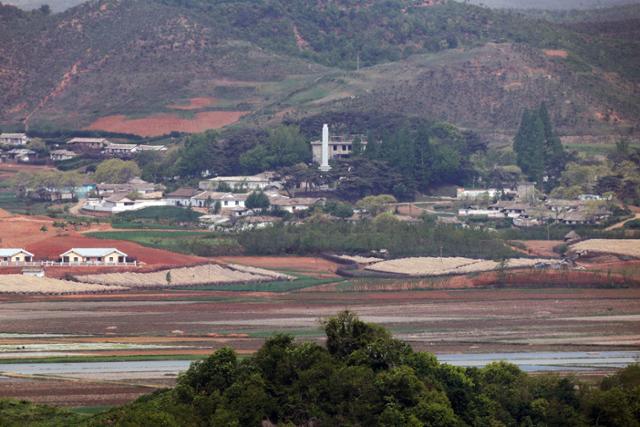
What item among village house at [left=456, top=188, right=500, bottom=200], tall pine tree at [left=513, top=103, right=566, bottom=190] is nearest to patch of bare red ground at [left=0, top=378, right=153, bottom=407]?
village house at [left=456, top=188, right=500, bottom=200]

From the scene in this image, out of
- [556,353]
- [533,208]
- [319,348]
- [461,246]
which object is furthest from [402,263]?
[319,348]

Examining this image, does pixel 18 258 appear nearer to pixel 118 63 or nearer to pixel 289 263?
pixel 289 263

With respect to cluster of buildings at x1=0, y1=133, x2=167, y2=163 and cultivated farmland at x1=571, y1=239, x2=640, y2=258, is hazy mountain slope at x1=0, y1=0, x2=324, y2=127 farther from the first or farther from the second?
cultivated farmland at x1=571, y1=239, x2=640, y2=258

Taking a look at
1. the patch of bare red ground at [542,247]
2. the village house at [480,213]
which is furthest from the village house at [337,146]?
the patch of bare red ground at [542,247]

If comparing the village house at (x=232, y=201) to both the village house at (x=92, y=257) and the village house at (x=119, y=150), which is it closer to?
the village house at (x=92, y=257)

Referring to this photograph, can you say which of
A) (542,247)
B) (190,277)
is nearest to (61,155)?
(542,247)

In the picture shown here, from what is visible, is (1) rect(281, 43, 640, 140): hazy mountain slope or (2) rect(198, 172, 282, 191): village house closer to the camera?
(2) rect(198, 172, 282, 191): village house
